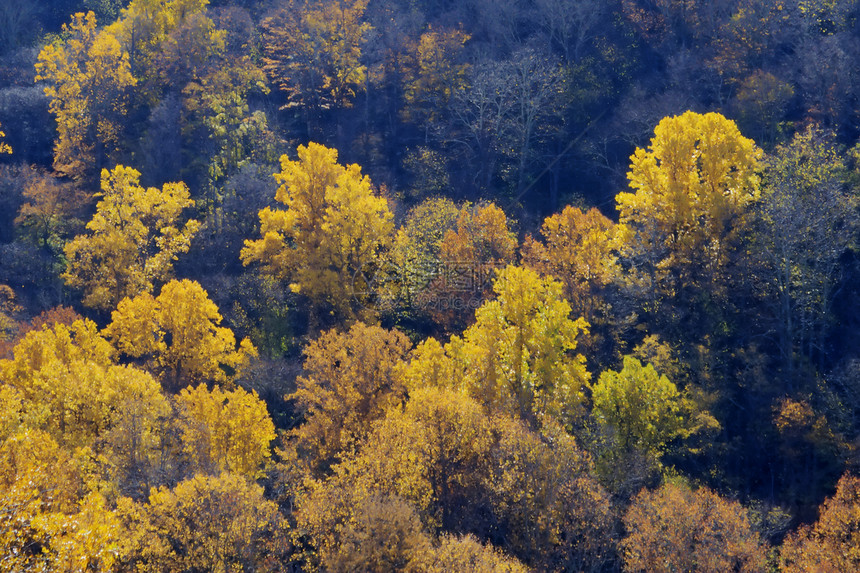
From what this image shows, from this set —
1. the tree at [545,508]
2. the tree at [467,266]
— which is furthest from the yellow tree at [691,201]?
the tree at [545,508]

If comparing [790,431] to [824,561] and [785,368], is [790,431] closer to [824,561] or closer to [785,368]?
[785,368]

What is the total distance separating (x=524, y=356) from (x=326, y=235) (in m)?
18.3

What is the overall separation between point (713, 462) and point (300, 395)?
2159cm

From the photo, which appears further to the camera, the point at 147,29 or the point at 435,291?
the point at 147,29

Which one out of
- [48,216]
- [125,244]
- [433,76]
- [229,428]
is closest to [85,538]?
[229,428]

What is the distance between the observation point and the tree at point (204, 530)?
29688 millimetres

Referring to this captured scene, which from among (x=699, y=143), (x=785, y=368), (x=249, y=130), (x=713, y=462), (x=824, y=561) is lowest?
(x=824, y=561)

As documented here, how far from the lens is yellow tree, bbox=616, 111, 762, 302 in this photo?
45.3 meters

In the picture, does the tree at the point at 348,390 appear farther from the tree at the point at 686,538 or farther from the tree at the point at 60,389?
the tree at the point at 686,538

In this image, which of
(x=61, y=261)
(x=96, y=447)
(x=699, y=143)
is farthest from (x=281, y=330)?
(x=699, y=143)

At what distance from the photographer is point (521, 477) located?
1262 inches

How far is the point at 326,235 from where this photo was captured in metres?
51.4

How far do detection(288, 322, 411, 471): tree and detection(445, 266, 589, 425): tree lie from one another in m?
3.89

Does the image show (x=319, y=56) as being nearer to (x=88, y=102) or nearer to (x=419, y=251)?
(x=88, y=102)
